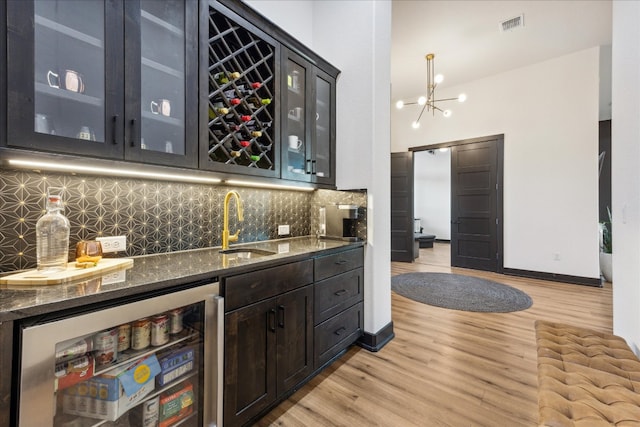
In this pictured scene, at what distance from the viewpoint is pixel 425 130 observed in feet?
19.4

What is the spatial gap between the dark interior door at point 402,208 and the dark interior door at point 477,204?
86 centimetres

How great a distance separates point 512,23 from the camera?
12.1 feet

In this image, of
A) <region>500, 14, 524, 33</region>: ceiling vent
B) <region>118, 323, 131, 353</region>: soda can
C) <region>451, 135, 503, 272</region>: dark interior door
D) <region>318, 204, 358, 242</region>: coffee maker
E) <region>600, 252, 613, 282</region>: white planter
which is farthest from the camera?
<region>451, 135, 503, 272</region>: dark interior door

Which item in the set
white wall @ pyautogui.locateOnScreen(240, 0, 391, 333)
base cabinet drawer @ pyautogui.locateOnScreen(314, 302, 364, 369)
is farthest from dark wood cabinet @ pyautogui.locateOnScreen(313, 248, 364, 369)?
white wall @ pyautogui.locateOnScreen(240, 0, 391, 333)

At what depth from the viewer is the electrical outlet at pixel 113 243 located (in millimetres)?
1461

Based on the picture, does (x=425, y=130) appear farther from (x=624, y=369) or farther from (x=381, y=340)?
(x=624, y=369)

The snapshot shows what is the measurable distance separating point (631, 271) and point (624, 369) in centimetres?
66

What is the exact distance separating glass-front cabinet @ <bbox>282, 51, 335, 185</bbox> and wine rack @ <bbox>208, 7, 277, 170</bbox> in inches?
5.8

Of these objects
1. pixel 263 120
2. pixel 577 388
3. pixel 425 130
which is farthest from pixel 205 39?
pixel 425 130

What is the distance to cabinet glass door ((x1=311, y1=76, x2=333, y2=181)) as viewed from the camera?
2445 millimetres

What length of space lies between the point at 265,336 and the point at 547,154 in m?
5.46

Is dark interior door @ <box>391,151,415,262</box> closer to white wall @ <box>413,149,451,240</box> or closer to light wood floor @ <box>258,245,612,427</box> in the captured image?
light wood floor @ <box>258,245,612,427</box>

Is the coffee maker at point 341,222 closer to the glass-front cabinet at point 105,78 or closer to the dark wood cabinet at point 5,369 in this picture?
the glass-front cabinet at point 105,78

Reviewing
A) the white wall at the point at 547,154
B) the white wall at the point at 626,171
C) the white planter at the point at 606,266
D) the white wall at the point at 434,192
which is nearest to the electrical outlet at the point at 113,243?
the white wall at the point at 626,171
